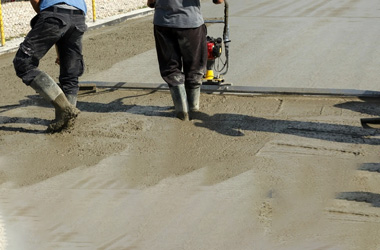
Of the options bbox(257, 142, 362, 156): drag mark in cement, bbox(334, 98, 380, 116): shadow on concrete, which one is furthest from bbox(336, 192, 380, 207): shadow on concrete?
bbox(334, 98, 380, 116): shadow on concrete

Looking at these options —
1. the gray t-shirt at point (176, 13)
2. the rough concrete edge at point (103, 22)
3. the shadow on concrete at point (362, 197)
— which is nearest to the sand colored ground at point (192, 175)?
the shadow on concrete at point (362, 197)

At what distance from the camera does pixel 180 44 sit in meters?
6.68

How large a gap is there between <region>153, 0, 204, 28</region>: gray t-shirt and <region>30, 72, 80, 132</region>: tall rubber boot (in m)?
1.21

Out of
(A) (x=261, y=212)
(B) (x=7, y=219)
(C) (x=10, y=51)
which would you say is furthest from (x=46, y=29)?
(C) (x=10, y=51)

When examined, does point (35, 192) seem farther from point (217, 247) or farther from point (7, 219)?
point (217, 247)

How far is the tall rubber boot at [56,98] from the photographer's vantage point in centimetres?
633

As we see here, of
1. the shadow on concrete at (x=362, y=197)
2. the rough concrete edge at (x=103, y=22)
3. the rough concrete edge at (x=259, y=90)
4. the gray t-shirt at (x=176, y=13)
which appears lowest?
the rough concrete edge at (x=103, y=22)

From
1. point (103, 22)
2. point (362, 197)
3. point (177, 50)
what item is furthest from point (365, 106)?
point (103, 22)

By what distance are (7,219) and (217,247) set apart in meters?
1.47

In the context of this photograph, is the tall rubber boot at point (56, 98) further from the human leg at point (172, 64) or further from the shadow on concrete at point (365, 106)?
the shadow on concrete at point (365, 106)

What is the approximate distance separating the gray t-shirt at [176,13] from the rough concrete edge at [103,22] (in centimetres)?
543

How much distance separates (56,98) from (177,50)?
4.34ft

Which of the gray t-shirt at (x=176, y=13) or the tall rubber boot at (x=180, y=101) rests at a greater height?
the gray t-shirt at (x=176, y=13)

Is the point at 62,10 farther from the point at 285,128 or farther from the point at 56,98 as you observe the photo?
the point at 285,128
